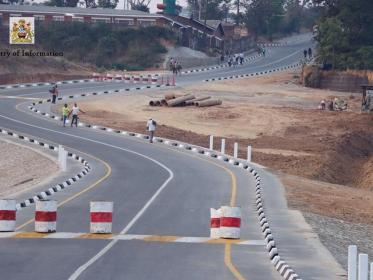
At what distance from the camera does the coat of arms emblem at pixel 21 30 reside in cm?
10275

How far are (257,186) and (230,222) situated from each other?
1347 centimetres

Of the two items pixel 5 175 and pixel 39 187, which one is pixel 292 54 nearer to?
pixel 5 175

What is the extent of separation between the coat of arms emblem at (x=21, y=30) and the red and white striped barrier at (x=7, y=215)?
78.7 m

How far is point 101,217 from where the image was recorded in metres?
23.9

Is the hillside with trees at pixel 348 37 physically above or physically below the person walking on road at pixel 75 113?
above

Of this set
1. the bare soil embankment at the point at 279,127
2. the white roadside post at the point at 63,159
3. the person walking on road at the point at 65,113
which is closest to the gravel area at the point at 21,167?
the white roadside post at the point at 63,159

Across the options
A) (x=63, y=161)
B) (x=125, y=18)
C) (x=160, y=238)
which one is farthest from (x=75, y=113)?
(x=125, y=18)

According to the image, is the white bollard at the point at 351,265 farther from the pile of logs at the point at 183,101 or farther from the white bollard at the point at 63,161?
the pile of logs at the point at 183,101

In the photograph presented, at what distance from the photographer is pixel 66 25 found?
111812mm

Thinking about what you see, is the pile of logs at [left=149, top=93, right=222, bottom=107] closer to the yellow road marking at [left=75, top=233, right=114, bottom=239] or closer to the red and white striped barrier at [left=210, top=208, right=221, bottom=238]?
the red and white striped barrier at [left=210, top=208, right=221, bottom=238]

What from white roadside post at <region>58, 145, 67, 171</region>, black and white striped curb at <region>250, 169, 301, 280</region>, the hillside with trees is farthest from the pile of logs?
black and white striped curb at <region>250, 169, 301, 280</region>

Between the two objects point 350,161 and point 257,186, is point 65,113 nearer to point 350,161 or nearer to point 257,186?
point 350,161

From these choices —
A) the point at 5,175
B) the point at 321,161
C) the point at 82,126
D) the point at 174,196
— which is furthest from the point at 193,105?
the point at 174,196

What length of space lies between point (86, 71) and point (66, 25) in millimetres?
13121
